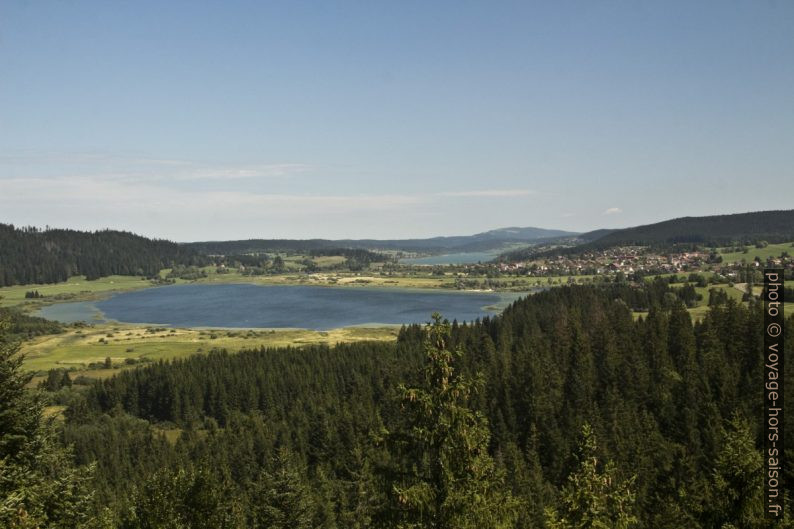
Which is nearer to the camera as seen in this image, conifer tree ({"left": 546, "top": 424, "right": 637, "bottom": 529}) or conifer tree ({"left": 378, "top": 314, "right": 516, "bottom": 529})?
conifer tree ({"left": 378, "top": 314, "right": 516, "bottom": 529})

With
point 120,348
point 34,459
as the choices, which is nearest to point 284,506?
point 34,459

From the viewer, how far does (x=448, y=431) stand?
16.7 m

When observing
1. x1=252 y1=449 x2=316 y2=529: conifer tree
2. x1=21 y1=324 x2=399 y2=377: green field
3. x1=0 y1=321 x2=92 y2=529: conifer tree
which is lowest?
x1=21 y1=324 x2=399 y2=377: green field

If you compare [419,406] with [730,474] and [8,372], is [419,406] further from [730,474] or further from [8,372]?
[8,372]

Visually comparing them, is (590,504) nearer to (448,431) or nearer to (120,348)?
(448,431)

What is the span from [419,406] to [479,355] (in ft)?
383

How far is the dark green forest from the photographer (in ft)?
57.2

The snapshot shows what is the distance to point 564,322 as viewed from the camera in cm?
12419

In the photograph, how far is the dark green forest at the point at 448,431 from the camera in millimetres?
17422

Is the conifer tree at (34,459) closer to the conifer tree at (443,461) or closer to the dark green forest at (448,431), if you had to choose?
the dark green forest at (448,431)

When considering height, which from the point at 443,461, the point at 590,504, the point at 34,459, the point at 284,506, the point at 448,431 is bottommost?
the point at 284,506

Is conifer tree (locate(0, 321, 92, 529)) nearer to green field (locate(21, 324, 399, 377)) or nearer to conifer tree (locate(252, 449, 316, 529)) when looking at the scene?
conifer tree (locate(252, 449, 316, 529))

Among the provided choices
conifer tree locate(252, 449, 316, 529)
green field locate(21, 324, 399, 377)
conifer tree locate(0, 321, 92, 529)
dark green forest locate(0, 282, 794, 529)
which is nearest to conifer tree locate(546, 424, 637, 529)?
dark green forest locate(0, 282, 794, 529)

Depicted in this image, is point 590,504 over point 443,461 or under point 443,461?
under
